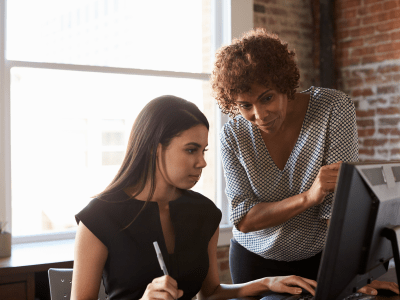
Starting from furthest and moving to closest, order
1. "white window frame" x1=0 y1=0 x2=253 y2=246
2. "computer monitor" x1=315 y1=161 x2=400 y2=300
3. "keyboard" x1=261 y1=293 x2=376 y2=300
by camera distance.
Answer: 1. "white window frame" x1=0 y1=0 x2=253 y2=246
2. "keyboard" x1=261 y1=293 x2=376 y2=300
3. "computer monitor" x1=315 y1=161 x2=400 y2=300

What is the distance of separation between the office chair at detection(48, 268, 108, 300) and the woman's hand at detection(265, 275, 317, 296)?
0.62 metres

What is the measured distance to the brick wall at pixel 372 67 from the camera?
3287 mm

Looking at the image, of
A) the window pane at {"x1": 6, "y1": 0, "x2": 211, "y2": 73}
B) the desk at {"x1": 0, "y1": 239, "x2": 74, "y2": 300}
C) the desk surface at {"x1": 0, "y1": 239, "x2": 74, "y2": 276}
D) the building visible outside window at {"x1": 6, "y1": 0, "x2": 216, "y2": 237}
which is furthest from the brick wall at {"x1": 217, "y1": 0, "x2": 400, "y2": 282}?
A: the desk at {"x1": 0, "y1": 239, "x2": 74, "y2": 300}

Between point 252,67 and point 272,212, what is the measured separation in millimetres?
518

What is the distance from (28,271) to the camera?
7.03 feet

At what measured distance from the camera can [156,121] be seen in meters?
1.43

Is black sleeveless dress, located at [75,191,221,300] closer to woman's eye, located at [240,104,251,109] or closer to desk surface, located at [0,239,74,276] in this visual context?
woman's eye, located at [240,104,251,109]

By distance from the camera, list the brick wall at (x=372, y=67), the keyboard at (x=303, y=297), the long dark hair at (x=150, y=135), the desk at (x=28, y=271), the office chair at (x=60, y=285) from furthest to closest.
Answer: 1. the brick wall at (x=372, y=67)
2. the desk at (x=28, y=271)
3. the office chair at (x=60, y=285)
4. the long dark hair at (x=150, y=135)
5. the keyboard at (x=303, y=297)

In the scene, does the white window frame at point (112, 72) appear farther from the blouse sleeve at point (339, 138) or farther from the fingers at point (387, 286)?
the fingers at point (387, 286)

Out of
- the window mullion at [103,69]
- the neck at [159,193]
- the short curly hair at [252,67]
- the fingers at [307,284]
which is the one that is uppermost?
the window mullion at [103,69]

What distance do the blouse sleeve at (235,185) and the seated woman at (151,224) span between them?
0.69 ft

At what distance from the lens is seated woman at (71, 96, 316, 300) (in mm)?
1369

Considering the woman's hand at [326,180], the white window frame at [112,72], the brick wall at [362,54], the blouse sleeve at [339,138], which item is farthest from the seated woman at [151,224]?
the brick wall at [362,54]

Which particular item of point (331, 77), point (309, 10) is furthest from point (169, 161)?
point (309, 10)
